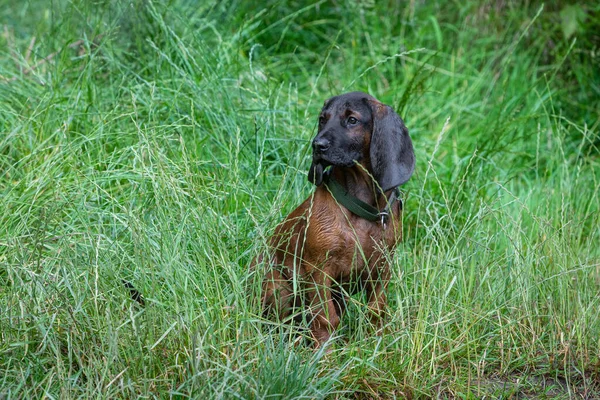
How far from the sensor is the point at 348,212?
404 cm

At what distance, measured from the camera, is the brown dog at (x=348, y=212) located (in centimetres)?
398

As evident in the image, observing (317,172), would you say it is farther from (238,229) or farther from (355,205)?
(238,229)

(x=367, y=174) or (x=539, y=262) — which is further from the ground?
(x=367, y=174)

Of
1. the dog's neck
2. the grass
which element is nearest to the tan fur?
the dog's neck

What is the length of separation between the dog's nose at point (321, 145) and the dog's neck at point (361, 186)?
0.24 m

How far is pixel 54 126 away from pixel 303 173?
1.53m

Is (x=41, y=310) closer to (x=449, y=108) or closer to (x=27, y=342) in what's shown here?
(x=27, y=342)

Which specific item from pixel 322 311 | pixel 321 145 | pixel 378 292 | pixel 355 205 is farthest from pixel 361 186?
pixel 322 311

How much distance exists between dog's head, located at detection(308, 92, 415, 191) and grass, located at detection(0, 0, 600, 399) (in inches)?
8.0

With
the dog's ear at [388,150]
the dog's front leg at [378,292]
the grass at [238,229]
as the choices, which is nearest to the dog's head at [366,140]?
the dog's ear at [388,150]

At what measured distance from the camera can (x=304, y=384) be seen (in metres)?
3.28

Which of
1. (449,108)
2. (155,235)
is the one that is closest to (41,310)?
(155,235)

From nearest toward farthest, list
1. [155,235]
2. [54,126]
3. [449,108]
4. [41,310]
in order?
[41,310] → [155,235] → [54,126] → [449,108]

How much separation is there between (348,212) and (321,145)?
35 centimetres
